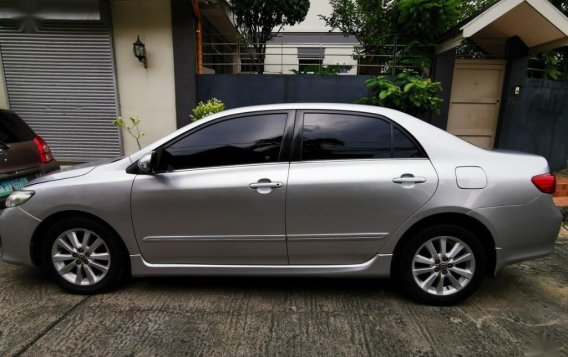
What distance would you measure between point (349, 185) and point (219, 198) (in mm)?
985

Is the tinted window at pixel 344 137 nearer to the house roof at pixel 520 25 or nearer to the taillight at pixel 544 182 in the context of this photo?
the taillight at pixel 544 182

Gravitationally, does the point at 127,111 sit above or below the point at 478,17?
below

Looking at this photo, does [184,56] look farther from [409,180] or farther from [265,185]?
[409,180]

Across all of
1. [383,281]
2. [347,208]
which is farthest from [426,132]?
[383,281]

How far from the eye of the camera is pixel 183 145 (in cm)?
315

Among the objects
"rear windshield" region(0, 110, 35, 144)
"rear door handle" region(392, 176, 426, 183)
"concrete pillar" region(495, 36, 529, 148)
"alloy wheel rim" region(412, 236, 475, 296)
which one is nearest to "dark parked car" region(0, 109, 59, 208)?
"rear windshield" region(0, 110, 35, 144)

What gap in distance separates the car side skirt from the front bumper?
2.78 feet

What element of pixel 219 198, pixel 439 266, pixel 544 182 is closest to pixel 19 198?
pixel 219 198

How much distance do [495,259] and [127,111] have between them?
6.51 metres

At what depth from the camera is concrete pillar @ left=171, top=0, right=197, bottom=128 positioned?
270 inches

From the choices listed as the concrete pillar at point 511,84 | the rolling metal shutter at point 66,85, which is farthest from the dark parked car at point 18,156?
the concrete pillar at point 511,84

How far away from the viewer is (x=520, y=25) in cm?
654

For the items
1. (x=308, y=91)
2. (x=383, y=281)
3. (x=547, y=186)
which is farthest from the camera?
(x=308, y=91)

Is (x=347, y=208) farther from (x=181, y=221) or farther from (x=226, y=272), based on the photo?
(x=181, y=221)
